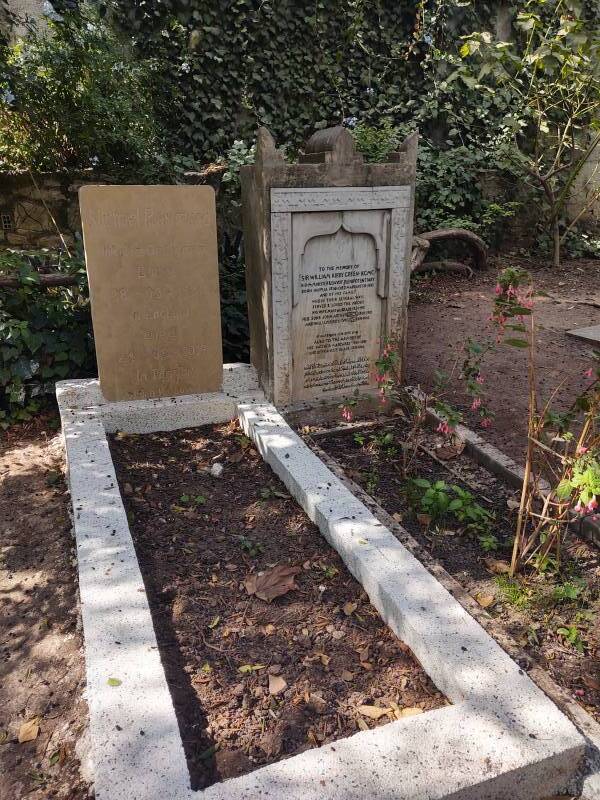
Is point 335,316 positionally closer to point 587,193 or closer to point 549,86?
point 549,86

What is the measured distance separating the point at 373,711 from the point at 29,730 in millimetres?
1110

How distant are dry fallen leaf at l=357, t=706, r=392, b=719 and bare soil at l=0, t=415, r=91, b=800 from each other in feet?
2.74

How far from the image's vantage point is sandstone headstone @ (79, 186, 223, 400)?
367 centimetres

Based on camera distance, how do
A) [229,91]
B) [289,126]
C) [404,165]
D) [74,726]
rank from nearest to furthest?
[74,726]
[404,165]
[229,91]
[289,126]

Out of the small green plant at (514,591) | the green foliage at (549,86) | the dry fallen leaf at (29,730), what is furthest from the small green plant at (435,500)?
the green foliage at (549,86)

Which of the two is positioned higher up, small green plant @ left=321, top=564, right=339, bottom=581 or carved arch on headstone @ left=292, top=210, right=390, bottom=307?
carved arch on headstone @ left=292, top=210, right=390, bottom=307

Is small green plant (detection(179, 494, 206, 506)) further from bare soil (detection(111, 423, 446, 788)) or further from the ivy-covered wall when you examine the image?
the ivy-covered wall

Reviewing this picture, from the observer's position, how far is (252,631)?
2.21 m

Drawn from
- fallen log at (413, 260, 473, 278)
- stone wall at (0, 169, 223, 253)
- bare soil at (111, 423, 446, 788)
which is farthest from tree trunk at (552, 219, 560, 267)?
bare soil at (111, 423, 446, 788)

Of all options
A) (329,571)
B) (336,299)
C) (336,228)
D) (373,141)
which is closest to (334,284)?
(336,299)

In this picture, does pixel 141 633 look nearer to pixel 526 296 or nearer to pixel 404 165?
pixel 526 296

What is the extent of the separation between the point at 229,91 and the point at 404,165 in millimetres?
4464

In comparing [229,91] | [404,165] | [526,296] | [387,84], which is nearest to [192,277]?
[404,165]

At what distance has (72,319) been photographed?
4367mm
